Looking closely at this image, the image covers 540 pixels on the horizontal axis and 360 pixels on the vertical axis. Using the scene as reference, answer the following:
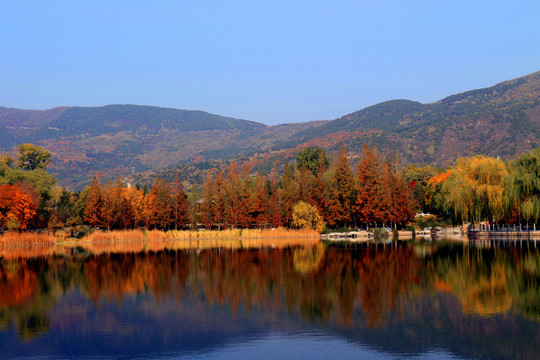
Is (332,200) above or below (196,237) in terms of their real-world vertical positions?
above

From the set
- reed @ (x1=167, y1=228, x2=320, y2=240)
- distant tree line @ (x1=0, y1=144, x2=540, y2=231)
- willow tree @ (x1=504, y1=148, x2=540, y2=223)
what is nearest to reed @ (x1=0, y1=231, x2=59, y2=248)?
distant tree line @ (x1=0, y1=144, x2=540, y2=231)

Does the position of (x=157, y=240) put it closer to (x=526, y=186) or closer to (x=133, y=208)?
(x=133, y=208)

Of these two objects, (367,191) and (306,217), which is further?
(367,191)

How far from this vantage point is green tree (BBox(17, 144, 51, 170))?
11969 cm

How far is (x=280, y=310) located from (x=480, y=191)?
52.1m

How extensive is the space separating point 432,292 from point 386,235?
187 ft

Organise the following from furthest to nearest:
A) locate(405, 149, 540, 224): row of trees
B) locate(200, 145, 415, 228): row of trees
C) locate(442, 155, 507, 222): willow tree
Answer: locate(200, 145, 415, 228): row of trees < locate(442, 155, 507, 222): willow tree < locate(405, 149, 540, 224): row of trees

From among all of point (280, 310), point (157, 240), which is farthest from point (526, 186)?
point (157, 240)

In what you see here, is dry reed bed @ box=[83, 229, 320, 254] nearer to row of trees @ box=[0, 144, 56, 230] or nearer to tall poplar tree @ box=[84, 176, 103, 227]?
row of trees @ box=[0, 144, 56, 230]

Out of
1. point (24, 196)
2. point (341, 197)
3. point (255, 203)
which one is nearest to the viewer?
point (24, 196)

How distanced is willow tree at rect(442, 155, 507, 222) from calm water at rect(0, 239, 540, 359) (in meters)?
28.6

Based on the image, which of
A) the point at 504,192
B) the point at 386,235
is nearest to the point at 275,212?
Answer: the point at 386,235

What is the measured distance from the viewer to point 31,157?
401ft

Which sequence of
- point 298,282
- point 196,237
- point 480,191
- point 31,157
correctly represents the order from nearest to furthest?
point 298,282, point 480,191, point 196,237, point 31,157
